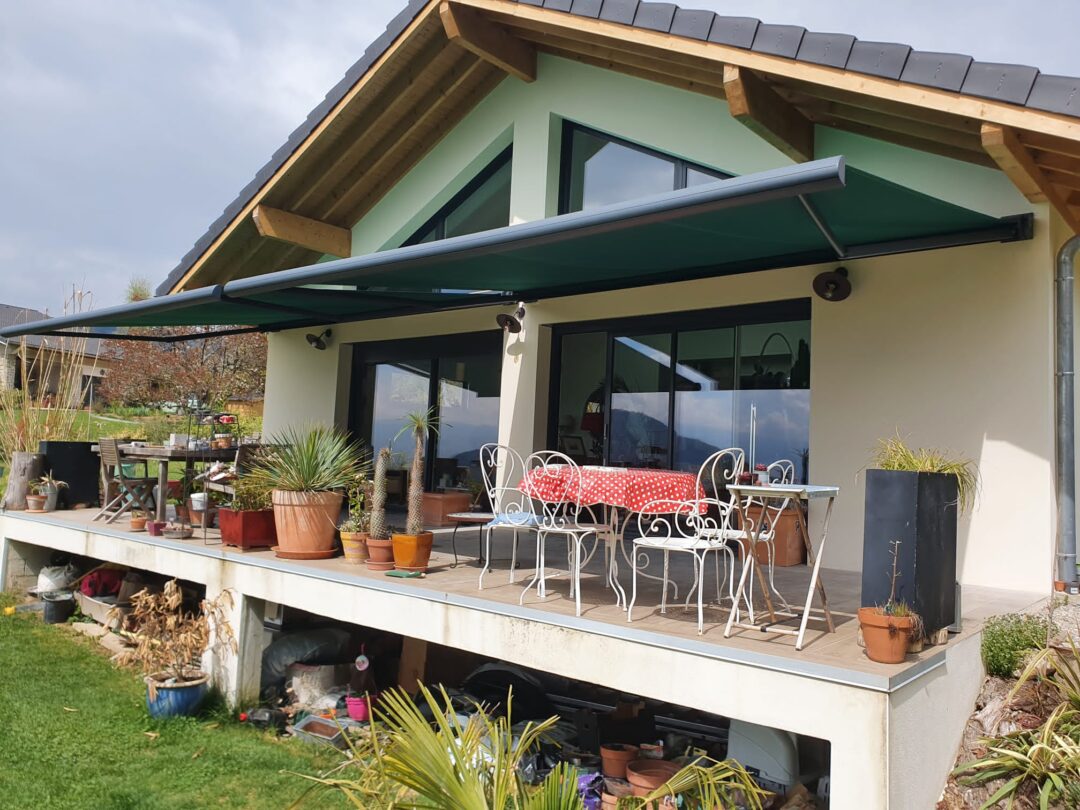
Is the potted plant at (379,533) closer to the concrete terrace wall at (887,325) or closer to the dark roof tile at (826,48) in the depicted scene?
the concrete terrace wall at (887,325)

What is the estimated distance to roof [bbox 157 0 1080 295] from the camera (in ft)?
15.5

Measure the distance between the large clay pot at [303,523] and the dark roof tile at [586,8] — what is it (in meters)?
4.92

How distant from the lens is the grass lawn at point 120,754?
4766 millimetres

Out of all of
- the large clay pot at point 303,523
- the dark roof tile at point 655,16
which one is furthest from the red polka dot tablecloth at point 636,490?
the dark roof tile at point 655,16

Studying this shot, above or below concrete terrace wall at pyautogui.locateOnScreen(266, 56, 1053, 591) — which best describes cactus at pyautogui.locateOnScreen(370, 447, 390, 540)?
below

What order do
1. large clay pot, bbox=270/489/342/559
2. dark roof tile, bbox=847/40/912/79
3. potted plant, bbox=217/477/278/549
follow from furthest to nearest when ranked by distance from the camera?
potted plant, bbox=217/477/278/549
large clay pot, bbox=270/489/342/559
dark roof tile, bbox=847/40/912/79

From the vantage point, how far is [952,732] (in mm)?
4148

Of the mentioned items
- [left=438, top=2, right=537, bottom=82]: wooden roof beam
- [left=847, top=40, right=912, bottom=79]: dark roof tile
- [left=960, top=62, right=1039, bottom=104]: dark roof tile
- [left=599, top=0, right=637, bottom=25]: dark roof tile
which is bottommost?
[left=960, top=62, right=1039, bottom=104]: dark roof tile

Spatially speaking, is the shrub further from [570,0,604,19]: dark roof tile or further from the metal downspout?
[570,0,604,19]: dark roof tile

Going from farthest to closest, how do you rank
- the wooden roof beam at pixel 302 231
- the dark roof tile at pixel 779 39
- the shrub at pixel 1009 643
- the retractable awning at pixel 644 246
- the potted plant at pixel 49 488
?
the wooden roof beam at pixel 302 231 → the potted plant at pixel 49 488 → the dark roof tile at pixel 779 39 → the shrub at pixel 1009 643 → the retractable awning at pixel 644 246

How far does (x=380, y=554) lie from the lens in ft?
20.2

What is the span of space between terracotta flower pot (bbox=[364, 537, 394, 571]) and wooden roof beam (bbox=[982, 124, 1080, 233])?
514 centimetres

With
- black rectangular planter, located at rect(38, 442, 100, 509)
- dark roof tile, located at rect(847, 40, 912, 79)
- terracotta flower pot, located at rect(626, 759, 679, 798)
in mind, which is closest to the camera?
terracotta flower pot, located at rect(626, 759, 679, 798)

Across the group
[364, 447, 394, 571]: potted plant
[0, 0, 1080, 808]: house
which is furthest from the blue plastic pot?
[364, 447, 394, 571]: potted plant
